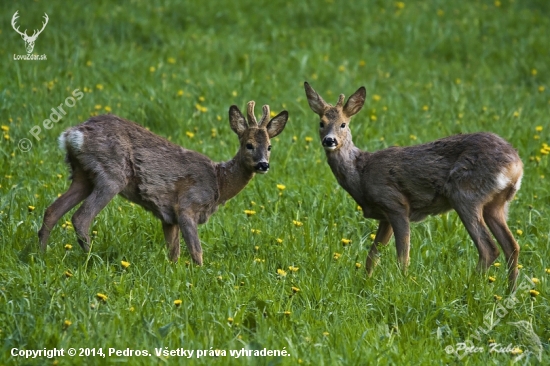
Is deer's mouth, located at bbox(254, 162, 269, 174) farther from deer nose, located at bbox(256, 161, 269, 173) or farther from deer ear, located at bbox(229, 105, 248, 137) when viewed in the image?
deer ear, located at bbox(229, 105, 248, 137)

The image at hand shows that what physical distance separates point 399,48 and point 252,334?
9105 mm

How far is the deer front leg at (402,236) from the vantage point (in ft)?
21.9

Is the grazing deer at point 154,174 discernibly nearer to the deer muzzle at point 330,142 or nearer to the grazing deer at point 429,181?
the deer muzzle at point 330,142

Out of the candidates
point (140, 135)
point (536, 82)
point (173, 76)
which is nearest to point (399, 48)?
point (536, 82)

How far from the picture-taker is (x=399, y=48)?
44.1 ft

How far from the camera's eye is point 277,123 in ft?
24.1

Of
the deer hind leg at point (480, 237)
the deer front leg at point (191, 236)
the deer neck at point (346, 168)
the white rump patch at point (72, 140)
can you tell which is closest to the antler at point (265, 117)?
the deer neck at point (346, 168)

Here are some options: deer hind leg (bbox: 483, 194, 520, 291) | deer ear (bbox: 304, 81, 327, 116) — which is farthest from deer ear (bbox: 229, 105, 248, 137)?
deer hind leg (bbox: 483, 194, 520, 291)

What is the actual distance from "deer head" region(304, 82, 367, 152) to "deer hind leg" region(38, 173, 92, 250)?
201 centimetres

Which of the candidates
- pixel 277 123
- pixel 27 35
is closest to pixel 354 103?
pixel 277 123

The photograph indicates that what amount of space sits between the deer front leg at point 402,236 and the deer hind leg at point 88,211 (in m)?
2.26

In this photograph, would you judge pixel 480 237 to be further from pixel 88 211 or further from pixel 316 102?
pixel 88 211

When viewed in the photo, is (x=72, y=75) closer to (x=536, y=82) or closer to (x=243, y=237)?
(x=243, y=237)

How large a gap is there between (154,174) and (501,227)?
2848mm
